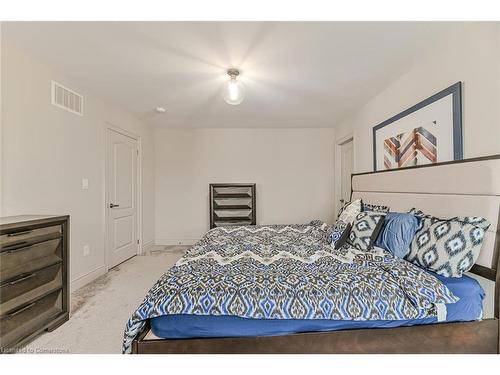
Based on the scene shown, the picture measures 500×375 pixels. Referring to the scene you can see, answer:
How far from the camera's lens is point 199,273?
5.18 ft

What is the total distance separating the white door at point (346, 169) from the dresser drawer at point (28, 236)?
13.0 feet

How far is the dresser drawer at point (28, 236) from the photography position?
1.75 m

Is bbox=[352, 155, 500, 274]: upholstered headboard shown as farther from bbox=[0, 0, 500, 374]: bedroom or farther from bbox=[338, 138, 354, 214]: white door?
bbox=[338, 138, 354, 214]: white door

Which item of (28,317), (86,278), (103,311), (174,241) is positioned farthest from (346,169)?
(28,317)

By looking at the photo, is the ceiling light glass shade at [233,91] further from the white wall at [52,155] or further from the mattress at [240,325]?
the mattress at [240,325]

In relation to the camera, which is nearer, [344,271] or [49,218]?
[344,271]

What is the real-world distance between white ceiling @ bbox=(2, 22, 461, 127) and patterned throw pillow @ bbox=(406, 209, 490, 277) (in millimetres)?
1413

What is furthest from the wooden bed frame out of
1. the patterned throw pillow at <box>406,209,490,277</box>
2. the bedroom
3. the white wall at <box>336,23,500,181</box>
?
the white wall at <box>336,23,500,181</box>

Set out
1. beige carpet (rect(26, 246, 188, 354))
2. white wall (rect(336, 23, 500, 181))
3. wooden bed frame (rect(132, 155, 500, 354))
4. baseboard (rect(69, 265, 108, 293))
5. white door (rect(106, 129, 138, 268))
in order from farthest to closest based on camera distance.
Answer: white door (rect(106, 129, 138, 268)), baseboard (rect(69, 265, 108, 293)), beige carpet (rect(26, 246, 188, 354)), white wall (rect(336, 23, 500, 181)), wooden bed frame (rect(132, 155, 500, 354))

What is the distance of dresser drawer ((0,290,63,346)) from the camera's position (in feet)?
5.76
